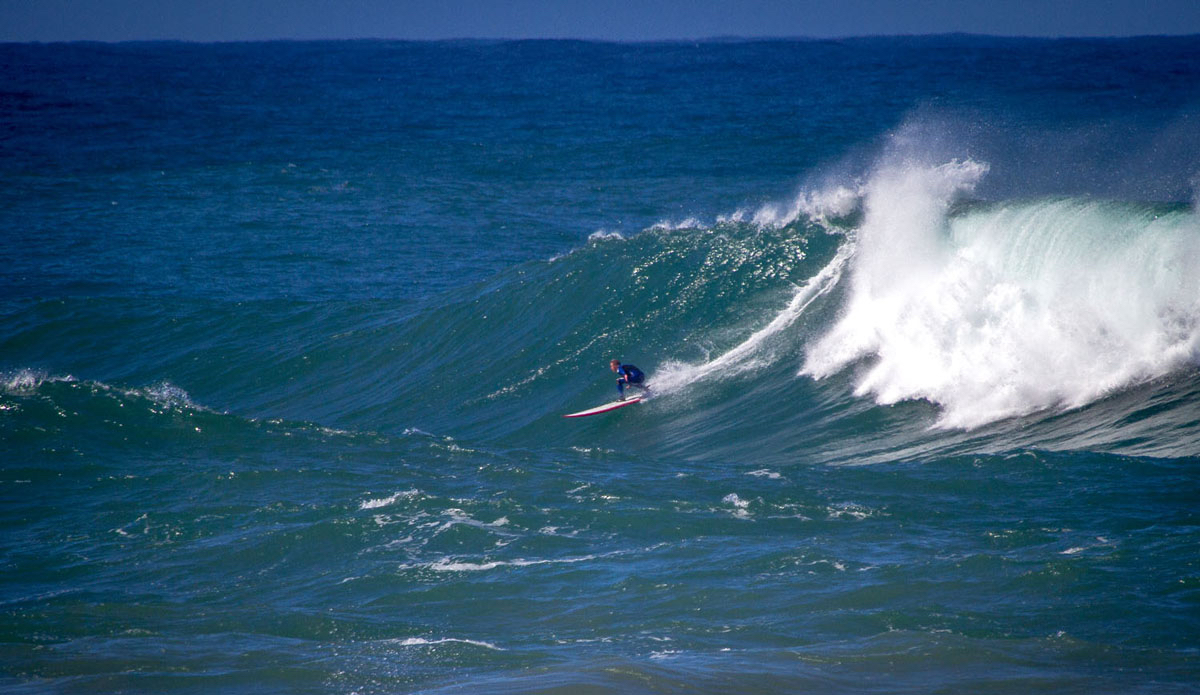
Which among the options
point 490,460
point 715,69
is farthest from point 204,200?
point 715,69

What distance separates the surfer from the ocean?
600 millimetres

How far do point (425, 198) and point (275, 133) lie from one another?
20.0m

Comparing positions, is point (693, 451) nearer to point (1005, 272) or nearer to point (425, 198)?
point (1005, 272)

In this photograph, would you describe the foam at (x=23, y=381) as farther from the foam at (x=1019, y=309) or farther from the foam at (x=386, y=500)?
the foam at (x=1019, y=309)

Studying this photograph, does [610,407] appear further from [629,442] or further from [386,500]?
[386,500]

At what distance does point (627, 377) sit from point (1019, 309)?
5759 millimetres

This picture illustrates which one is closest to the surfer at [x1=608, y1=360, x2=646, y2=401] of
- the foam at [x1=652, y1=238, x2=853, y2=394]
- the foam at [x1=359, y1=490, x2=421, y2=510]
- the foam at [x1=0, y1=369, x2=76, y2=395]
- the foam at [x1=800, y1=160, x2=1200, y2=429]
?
the foam at [x1=652, y1=238, x2=853, y2=394]

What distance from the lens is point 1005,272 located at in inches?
587

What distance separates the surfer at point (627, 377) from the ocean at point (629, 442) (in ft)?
1.97

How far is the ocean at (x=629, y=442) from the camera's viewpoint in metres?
7.71

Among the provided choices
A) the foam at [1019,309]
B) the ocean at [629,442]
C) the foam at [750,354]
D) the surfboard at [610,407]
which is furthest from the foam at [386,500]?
the foam at [1019,309]

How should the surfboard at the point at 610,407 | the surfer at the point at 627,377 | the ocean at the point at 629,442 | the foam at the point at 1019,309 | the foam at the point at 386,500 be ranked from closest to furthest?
the ocean at the point at 629,442
the foam at the point at 386,500
the foam at the point at 1019,309
the surfer at the point at 627,377
the surfboard at the point at 610,407

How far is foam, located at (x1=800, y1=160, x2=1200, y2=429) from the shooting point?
12.9 metres

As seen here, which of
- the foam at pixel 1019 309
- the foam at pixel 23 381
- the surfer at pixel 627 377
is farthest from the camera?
the foam at pixel 23 381
